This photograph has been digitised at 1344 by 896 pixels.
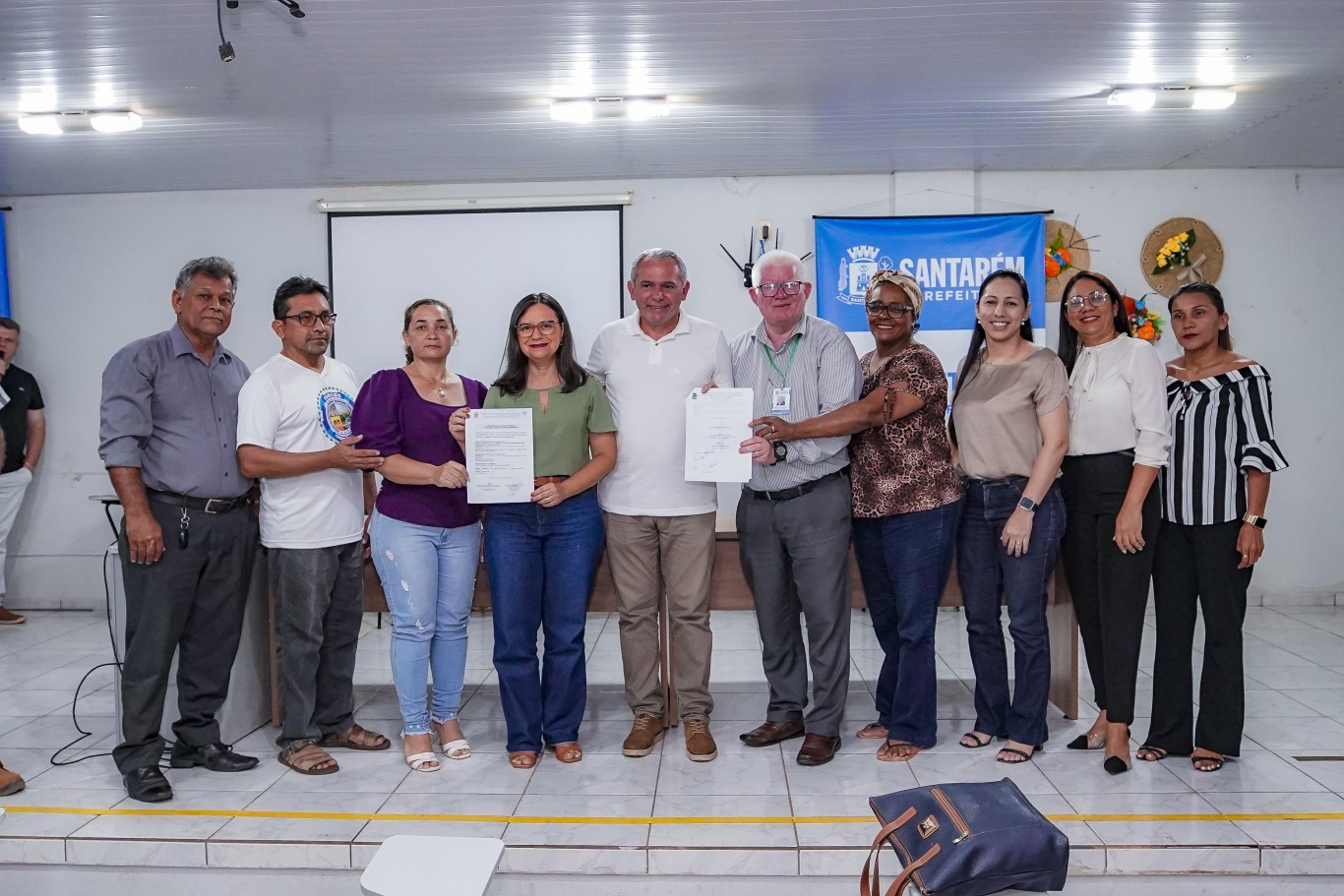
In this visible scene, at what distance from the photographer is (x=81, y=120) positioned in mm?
4801

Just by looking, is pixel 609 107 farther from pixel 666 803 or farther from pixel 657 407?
pixel 666 803

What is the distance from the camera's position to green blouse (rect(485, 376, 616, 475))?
10.5 ft

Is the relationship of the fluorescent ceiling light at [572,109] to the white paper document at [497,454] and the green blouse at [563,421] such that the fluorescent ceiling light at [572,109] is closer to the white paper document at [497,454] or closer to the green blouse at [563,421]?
the green blouse at [563,421]

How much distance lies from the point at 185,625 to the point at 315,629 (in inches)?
16.2

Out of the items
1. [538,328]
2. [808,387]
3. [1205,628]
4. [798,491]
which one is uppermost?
[538,328]

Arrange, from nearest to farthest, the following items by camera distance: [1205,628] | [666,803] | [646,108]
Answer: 1. [666,803]
2. [1205,628]
3. [646,108]

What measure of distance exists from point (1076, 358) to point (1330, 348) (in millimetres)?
4053

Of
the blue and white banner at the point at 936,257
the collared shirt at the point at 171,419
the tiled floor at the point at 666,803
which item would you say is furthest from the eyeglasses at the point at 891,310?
the blue and white banner at the point at 936,257

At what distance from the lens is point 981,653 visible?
340cm

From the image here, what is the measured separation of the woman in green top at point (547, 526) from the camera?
3.21 metres

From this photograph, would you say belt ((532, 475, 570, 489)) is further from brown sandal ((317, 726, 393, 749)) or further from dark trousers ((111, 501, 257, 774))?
brown sandal ((317, 726, 393, 749))

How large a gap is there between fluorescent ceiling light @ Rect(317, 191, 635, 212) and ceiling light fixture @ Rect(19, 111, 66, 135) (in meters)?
1.68

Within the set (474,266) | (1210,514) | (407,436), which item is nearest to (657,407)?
(407,436)

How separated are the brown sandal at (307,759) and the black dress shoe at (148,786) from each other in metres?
0.37
